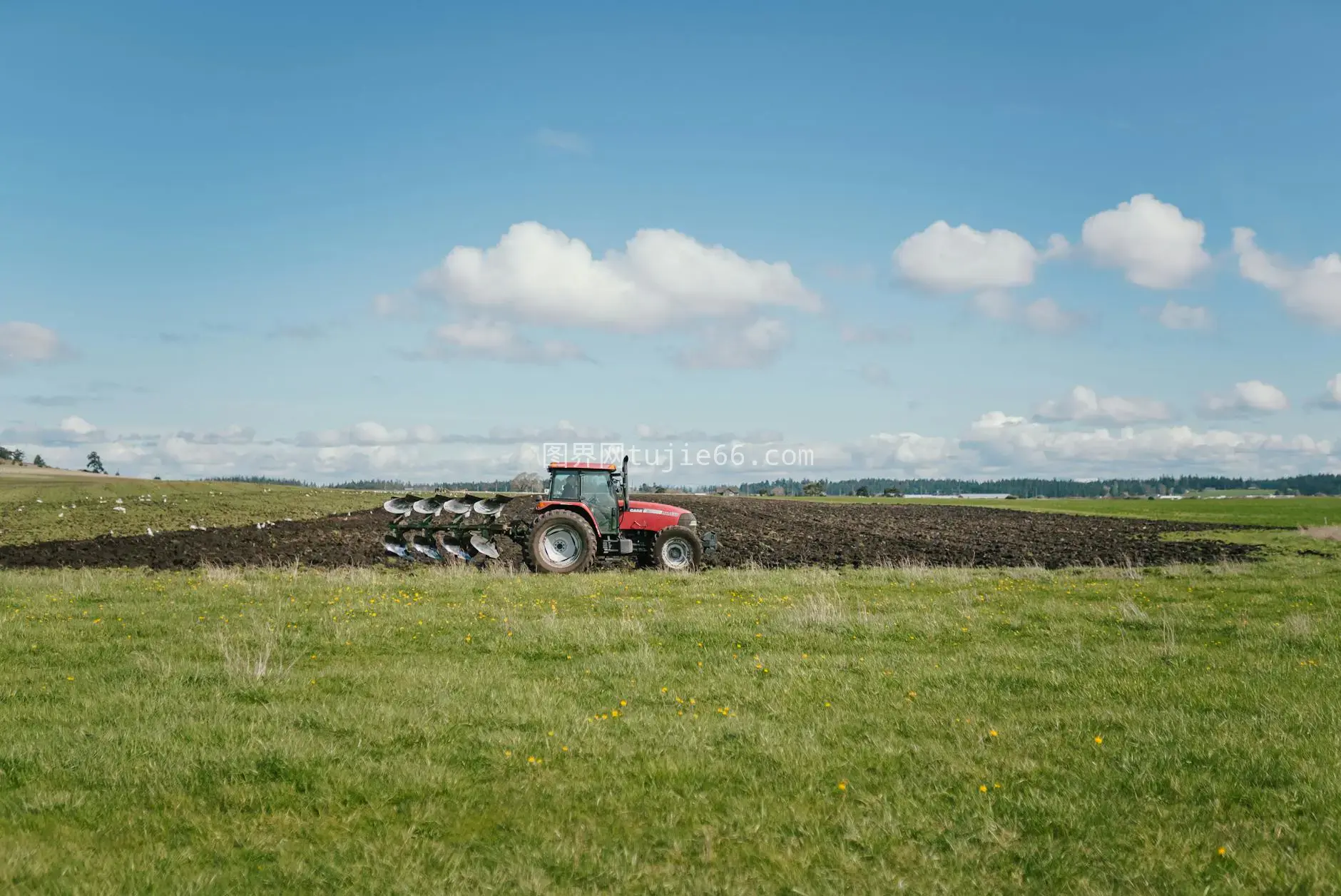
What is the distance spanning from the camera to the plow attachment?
2361 cm

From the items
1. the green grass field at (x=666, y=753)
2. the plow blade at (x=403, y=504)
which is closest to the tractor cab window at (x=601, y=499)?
the plow blade at (x=403, y=504)

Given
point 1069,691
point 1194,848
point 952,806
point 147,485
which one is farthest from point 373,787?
point 147,485

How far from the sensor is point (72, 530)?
36656mm

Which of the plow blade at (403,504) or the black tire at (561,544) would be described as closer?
the black tire at (561,544)

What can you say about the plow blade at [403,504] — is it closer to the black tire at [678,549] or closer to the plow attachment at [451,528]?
the plow attachment at [451,528]

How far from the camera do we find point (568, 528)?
73.4 feet

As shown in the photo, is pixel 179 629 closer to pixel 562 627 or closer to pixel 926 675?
pixel 562 627

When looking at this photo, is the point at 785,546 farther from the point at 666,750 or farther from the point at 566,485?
the point at 666,750

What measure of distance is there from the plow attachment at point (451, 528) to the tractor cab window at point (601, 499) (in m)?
2.10

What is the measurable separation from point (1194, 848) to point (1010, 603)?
36.5 feet

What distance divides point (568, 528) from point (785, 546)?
12.2m

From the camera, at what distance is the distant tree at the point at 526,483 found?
75.5 feet

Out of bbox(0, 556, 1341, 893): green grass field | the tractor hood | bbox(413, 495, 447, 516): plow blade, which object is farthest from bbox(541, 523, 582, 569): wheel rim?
bbox(0, 556, 1341, 893): green grass field

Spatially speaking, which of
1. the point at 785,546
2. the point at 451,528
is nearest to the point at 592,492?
the point at 451,528
